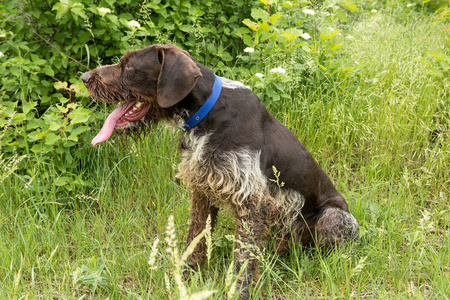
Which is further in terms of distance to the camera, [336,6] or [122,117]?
[336,6]

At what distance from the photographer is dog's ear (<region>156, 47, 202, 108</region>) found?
109 inches

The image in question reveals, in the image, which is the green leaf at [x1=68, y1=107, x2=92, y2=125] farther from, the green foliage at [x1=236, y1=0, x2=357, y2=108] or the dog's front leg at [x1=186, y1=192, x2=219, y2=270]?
the green foliage at [x1=236, y1=0, x2=357, y2=108]

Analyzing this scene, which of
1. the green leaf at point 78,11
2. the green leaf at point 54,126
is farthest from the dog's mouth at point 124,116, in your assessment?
the green leaf at point 78,11

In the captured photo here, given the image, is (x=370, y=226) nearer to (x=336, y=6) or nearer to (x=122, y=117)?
(x=122, y=117)

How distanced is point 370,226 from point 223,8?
8.89ft

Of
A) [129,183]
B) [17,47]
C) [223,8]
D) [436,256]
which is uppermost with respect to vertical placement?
[223,8]

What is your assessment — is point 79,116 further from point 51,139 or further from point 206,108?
point 206,108

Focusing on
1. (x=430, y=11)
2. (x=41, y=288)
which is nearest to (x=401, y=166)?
(x=41, y=288)

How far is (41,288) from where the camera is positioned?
2992mm

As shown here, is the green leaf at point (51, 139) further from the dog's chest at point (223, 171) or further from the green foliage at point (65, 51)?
the dog's chest at point (223, 171)

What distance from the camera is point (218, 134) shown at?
116 inches

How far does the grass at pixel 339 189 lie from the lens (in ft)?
9.93

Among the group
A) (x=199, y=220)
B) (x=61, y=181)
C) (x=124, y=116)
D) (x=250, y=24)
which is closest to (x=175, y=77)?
(x=124, y=116)

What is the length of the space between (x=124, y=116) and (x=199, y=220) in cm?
97
